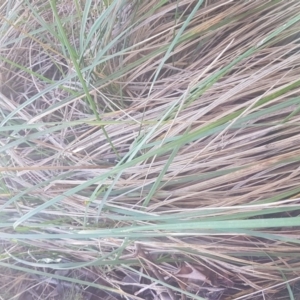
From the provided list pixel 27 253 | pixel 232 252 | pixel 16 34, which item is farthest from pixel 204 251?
pixel 16 34

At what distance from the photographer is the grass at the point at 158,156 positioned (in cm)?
66

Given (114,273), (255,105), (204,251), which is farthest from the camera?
(114,273)

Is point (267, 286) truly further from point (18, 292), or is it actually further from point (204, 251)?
point (18, 292)

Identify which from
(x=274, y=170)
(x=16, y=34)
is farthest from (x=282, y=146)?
(x=16, y=34)

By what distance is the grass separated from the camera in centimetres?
66

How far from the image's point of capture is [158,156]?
28.5 inches

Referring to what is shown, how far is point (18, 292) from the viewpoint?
86 cm

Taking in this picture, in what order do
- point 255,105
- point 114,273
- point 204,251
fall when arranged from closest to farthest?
point 255,105 < point 204,251 < point 114,273

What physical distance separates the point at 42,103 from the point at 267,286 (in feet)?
1.71

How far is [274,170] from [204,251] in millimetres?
167

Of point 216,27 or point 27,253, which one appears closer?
point 216,27

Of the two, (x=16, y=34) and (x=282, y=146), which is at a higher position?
(x=16, y=34)

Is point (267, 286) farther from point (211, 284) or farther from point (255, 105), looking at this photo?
point (255, 105)

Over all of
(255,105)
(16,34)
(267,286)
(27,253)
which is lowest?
(267,286)
